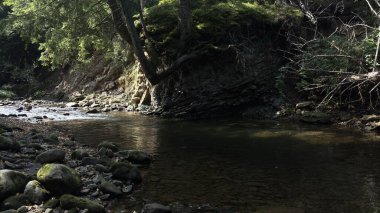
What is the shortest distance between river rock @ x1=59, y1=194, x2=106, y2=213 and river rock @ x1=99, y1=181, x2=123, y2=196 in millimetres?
877

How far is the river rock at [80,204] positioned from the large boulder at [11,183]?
34.8 inches

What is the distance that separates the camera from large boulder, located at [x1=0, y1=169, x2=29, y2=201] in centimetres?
736

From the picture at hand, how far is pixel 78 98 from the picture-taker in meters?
30.0

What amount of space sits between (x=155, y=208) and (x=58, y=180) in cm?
185

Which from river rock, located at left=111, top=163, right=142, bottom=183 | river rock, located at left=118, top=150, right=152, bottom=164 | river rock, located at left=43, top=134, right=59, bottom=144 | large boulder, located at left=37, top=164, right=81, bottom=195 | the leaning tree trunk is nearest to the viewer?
large boulder, located at left=37, top=164, right=81, bottom=195

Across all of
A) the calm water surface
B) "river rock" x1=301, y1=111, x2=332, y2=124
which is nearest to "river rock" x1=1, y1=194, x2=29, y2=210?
the calm water surface

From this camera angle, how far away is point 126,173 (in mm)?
9367

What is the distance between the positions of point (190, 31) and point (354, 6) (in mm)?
9678

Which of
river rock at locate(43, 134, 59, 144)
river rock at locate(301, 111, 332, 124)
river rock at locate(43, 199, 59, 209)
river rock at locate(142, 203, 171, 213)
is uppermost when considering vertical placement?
river rock at locate(301, 111, 332, 124)

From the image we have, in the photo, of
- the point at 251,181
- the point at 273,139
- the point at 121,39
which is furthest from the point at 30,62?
the point at 251,181

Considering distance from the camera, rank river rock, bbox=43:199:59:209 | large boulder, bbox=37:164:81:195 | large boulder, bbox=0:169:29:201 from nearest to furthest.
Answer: river rock, bbox=43:199:59:209 < large boulder, bbox=0:169:29:201 < large boulder, bbox=37:164:81:195

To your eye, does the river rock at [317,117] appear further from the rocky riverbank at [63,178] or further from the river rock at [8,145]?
the river rock at [8,145]

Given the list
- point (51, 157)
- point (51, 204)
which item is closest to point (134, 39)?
point (51, 157)

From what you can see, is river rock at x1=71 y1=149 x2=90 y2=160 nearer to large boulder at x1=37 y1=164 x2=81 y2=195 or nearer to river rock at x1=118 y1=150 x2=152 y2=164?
river rock at x1=118 y1=150 x2=152 y2=164
